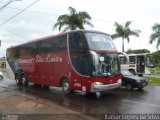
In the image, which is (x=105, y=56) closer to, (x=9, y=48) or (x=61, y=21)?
(x=9, y=48)

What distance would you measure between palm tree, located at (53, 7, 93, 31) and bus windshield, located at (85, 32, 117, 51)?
28028 millimetres

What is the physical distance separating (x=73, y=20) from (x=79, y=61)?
97.5ft

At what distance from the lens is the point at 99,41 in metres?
16.2

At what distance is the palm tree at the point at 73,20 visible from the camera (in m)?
44.8

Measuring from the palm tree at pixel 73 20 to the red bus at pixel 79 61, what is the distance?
24098 mm

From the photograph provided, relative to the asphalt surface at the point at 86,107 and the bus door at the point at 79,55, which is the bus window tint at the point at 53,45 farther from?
the asphalt surface at the point at 86,107

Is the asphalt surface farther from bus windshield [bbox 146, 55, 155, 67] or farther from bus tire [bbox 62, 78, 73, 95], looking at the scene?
bus windshield [bbox 146, 55, 155, 67]

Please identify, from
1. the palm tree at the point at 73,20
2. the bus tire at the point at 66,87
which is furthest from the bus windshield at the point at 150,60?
the bus tire at the point at 66,87

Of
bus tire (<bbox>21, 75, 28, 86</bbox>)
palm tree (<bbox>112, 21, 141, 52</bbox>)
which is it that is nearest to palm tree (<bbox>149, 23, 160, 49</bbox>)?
palm tree (<bbox>112, 21, 141, 52</bbox>)

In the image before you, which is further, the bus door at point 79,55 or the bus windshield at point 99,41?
the bus windshield at point 99,41

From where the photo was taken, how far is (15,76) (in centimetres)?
2594

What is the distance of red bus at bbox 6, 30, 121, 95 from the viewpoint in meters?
15.5

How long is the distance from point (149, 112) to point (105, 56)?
198 inches

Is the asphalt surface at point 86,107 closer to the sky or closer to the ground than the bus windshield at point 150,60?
closer to the ground
